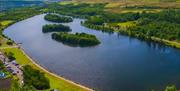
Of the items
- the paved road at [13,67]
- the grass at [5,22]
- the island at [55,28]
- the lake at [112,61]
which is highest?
the grass at [5,22]

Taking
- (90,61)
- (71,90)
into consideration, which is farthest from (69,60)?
(71,90)

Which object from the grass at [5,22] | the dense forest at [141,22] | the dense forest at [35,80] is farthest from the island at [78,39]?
the grass at [5,22]

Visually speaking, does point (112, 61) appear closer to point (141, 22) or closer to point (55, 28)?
point (141, 22)

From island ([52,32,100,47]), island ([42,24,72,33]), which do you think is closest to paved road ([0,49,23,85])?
island ([52,32,100,47])

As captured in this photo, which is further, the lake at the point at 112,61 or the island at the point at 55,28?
the island at the point at 55,28

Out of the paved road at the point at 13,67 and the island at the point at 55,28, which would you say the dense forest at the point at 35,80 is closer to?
the paved road at the point at 13,67
